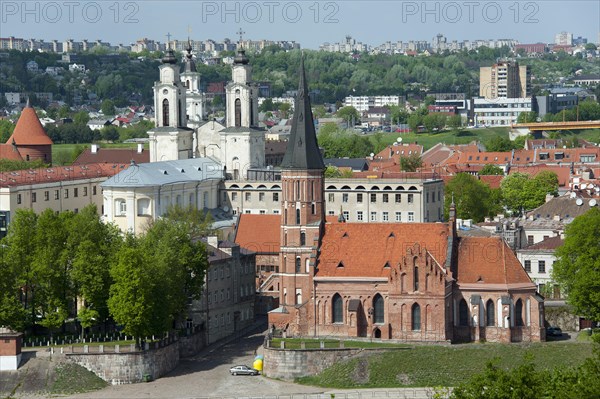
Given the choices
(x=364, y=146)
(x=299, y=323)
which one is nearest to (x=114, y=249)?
(x=299, y=323)

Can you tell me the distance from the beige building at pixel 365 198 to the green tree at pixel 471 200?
4.08 m

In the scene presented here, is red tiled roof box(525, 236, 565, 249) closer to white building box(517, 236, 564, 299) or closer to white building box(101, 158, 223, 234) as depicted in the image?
white building box(517, 236, 564, 299)

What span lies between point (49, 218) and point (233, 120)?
36758mm

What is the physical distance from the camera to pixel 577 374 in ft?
210

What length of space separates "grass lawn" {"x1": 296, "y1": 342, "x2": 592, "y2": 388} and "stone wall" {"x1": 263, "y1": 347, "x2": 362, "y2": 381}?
412 millimetres

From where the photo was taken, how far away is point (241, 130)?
125312mm

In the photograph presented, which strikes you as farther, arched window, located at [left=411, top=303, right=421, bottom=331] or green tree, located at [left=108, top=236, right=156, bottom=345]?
arched window, located at [left=411, top=303, right=421, bottom=331]

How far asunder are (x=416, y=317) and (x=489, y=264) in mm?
4469

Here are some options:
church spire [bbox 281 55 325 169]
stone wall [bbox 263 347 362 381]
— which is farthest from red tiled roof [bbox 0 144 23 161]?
stone wall [bbox 263 347 362 381]

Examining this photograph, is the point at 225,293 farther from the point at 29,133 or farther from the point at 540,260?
the point at 29,133

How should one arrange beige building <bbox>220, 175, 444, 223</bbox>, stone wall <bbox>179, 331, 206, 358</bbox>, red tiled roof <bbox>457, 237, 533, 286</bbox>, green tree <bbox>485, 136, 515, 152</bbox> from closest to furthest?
red tiled roof <bbox>457, 237, 533, 286</bbox>
stone wall <bbox>179, 331, 206, 358</bbox>
beige building <bbox>220, 175, 444, 223</bbox>
green tree <bbox>485, 136, 515, 152</bbox>

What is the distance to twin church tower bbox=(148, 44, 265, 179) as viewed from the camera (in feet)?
411

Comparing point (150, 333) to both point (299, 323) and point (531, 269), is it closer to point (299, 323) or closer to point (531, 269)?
point (299, 323)

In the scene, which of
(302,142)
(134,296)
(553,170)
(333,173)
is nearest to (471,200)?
(333,173)
